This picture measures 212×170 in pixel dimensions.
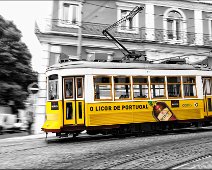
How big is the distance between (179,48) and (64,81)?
10522mm

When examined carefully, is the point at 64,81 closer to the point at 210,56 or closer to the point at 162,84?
the point at 162,84

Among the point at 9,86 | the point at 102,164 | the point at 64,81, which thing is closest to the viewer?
the point at 102,164

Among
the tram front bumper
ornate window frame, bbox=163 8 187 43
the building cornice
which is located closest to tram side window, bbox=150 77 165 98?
the tram front bumper

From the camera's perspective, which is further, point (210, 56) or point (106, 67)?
point (210, 56)

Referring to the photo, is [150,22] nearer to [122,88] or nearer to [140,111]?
[122,88]

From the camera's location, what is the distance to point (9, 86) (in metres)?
22.8

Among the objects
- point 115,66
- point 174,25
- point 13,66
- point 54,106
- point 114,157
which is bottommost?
point 114,157

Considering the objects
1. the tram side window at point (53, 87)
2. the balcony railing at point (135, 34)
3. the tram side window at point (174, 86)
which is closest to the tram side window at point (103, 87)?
the tram side window at point (53, 87)

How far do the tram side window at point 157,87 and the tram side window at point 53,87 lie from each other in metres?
3.96

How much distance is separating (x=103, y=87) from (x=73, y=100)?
4.26 ft

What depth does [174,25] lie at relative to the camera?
19734mm

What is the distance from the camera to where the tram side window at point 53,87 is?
10.8m

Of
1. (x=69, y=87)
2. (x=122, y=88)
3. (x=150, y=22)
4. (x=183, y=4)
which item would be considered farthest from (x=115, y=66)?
(x=183, y=4)

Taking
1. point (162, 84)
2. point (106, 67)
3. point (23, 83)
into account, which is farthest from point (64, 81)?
point (23, 83)
